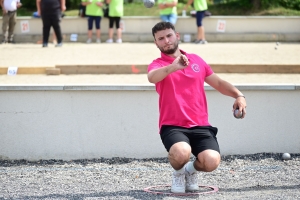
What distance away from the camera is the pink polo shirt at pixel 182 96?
5492mm

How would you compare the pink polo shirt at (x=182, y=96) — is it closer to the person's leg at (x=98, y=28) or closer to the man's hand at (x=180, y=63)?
the man's hand at (x=180, y=63)

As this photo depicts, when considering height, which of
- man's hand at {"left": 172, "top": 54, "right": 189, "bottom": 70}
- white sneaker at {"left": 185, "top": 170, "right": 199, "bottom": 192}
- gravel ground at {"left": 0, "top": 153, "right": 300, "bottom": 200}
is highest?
man's hand at {"left": 172, "top": 54, "right": 189, "bottom": 70}

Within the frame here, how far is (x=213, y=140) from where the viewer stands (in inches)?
221

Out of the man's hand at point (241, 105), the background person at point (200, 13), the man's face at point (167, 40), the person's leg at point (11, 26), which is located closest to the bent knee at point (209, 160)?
the man's hand at point (241, 105)

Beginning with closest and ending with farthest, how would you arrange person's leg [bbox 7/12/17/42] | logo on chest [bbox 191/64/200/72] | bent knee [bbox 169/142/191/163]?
bent knee [bbox 169/142/191/163]
logo on chest [bbox 191/64/200/72]
person's leg [bbox 7/12/17/42]

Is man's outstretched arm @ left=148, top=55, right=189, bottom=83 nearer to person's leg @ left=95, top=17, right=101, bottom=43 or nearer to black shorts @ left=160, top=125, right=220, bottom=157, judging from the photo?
black shorts @ left=160, top=125, right=220, bottom=157

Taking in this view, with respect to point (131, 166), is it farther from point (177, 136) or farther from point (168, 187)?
point (177, 136)

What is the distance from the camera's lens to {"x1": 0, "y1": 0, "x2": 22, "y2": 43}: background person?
58.4ft

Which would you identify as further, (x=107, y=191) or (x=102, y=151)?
(x=102, y=151)

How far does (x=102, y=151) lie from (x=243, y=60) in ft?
22.7

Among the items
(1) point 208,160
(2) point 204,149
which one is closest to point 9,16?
(2) point 204,149

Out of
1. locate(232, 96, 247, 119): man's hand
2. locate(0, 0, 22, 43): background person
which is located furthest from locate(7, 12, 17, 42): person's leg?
locate(232, 96, 247, 119): man's hand

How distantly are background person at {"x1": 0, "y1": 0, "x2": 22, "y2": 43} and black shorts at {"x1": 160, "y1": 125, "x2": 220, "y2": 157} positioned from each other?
1315cm

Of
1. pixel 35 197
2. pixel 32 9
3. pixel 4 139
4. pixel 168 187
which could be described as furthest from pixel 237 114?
pixel 32 9
